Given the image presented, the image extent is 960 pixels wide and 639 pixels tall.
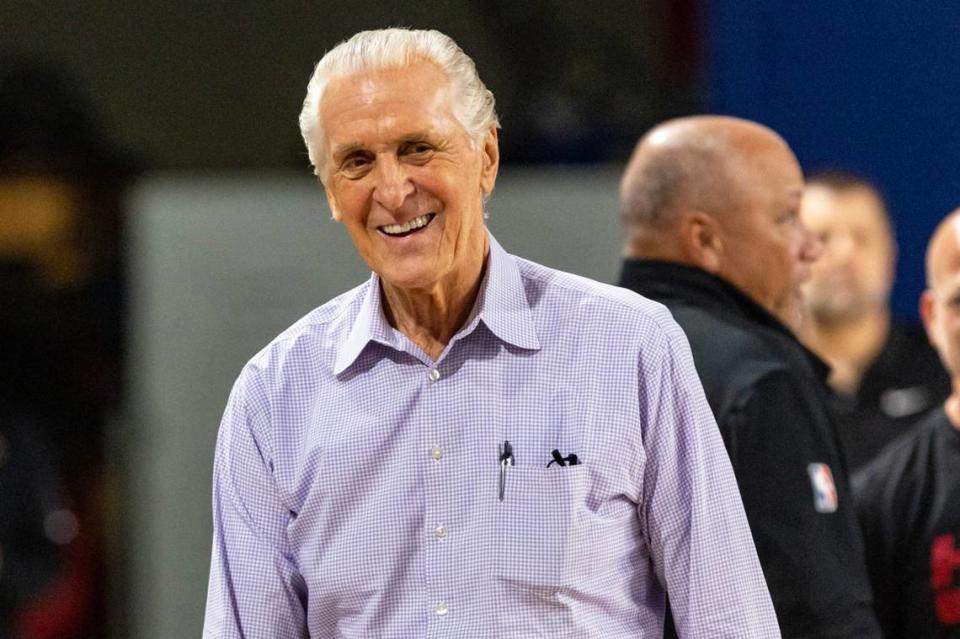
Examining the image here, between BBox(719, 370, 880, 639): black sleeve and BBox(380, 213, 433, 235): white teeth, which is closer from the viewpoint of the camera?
BBox(380, 213, 433, 235): white teeth

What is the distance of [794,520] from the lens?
236cm

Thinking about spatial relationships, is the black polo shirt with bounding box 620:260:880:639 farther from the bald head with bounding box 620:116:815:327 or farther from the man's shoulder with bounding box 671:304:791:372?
the bald head with bounding box 620:116:815:327

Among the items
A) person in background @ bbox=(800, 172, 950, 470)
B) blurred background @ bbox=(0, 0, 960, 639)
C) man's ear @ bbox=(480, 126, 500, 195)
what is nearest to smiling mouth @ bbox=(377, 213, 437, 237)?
man's ear @ bbox=(480, 126, 500, 195)

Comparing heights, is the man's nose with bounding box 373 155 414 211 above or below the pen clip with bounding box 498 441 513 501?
above

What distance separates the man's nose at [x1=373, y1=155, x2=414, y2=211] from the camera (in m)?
1.95

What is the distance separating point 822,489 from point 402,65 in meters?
0.93

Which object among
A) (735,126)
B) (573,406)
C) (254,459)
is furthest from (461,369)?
(735,126)

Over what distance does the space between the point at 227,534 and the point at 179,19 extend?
340cm

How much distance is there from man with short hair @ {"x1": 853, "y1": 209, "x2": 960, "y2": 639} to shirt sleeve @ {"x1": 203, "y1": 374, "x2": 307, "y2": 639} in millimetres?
1321

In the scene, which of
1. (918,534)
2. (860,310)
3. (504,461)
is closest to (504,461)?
(504,461)

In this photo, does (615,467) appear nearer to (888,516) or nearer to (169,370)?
(888,516)

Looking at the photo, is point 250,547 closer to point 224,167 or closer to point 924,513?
point 924,513

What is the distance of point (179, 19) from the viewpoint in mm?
5184

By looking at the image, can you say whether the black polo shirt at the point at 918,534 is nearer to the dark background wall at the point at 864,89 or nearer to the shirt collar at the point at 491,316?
the shirt collar at the point at 491,316
